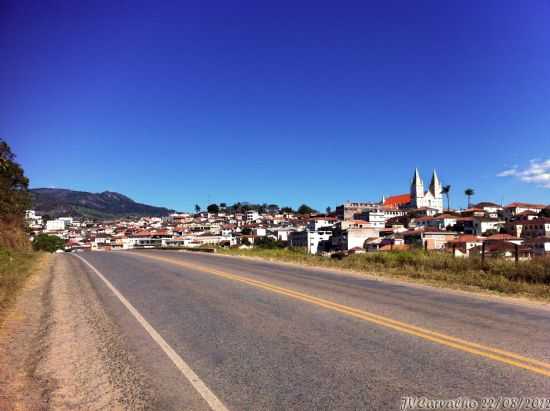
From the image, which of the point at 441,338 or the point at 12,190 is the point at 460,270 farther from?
the point at 12,190

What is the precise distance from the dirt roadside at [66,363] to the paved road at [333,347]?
257mm

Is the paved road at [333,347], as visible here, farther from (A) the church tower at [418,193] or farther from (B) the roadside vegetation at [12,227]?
(A) the church tower at [418,193]

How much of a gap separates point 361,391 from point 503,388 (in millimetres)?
1472

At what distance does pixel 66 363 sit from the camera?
21.0 feet

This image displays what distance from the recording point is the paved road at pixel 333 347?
4949 millimetres

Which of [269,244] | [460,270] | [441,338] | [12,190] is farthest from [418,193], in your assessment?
[441,338]

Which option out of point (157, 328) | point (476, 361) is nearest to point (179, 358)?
point (157, 328)

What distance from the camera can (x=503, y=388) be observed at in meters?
4.90

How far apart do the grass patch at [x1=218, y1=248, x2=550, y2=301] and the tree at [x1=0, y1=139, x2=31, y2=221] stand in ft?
70.5

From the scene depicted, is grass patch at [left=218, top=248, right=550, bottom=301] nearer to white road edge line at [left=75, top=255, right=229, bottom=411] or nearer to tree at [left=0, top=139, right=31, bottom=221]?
white road edge line at [left=75, top=255, right=229, bottom=411]

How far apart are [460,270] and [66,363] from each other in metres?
15.0

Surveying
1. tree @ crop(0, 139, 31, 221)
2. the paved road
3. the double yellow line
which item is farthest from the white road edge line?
tree @ crop(0, 139, 31, 221)

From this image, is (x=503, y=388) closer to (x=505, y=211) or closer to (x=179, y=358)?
(x=179, y=358)

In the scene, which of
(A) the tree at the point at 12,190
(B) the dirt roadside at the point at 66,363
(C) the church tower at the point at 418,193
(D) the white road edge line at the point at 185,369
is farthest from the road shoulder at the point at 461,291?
(C) the church tower at the point at 418,193
